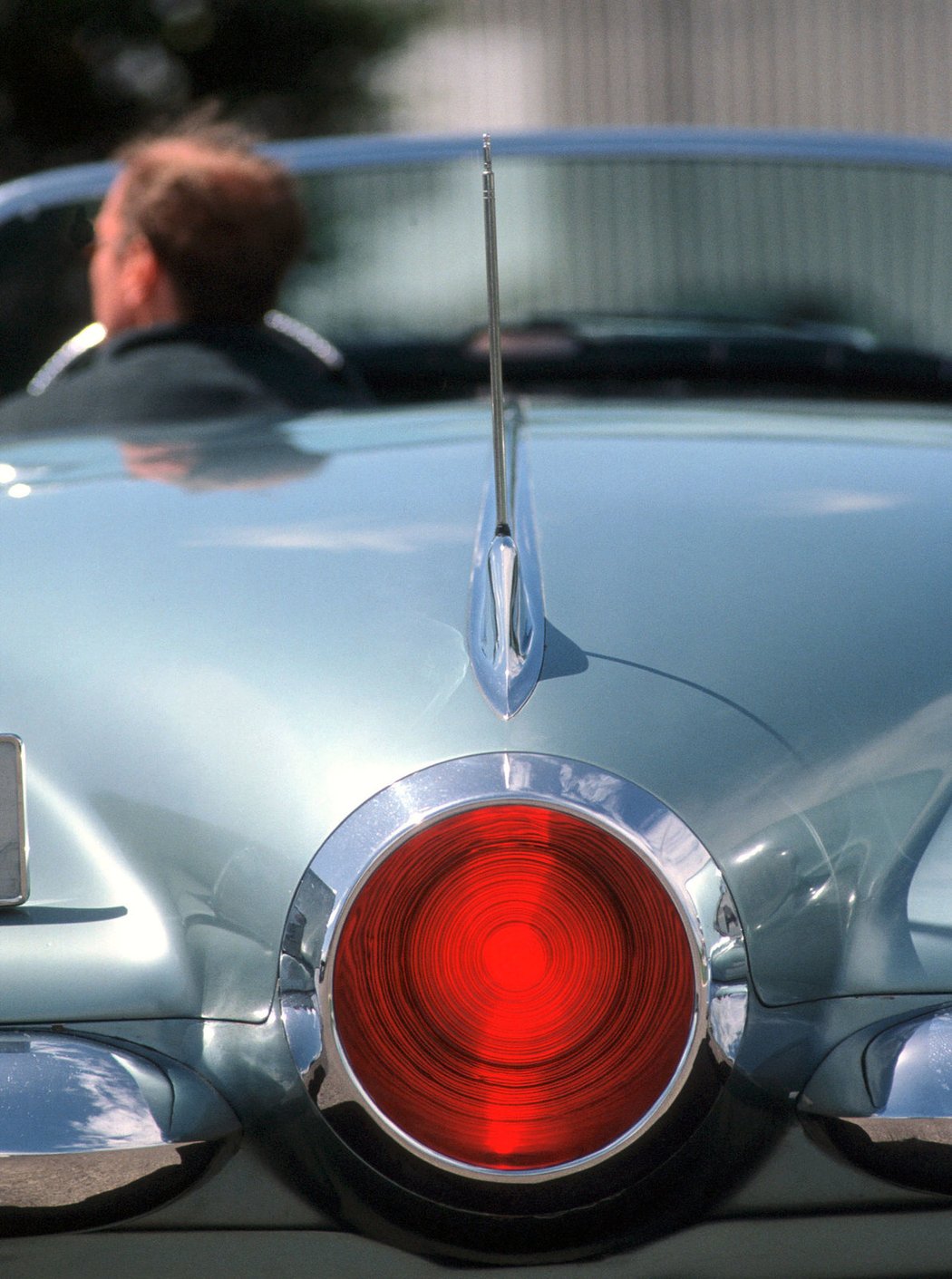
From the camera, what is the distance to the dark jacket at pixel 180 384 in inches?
89.1

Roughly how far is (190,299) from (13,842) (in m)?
1.50

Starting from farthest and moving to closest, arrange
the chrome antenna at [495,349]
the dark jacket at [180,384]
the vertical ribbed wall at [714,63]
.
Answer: the vertical ribbed wall at [714,63]
the dark jacket at [180,384]
the chrome antenna at [495,349]

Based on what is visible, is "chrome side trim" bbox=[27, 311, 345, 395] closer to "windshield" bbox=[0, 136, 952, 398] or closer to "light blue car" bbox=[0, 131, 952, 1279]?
"windshield" bbox=[0, 136, 952, 398]

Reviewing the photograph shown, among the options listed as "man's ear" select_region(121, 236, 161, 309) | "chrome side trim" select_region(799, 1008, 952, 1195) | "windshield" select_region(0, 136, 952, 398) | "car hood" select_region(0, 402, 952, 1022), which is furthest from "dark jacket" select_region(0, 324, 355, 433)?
"chrome side trim" select_region(799, 1008, 952, 1195)

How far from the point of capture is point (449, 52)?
12922 mm

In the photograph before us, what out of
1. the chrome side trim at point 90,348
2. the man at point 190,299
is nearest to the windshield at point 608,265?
the chrome side trim at point 90,348

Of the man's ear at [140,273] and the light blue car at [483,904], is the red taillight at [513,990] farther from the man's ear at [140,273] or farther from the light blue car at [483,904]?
the man's ear at [140,273]

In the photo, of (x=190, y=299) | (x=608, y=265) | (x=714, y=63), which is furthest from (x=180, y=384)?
(x=714, y=63)

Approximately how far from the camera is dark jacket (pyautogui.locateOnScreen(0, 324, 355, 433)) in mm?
2264

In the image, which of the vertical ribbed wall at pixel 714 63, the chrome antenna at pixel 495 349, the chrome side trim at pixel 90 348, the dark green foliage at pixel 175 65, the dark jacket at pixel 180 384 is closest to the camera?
the chrome antenna at pixel 495 349

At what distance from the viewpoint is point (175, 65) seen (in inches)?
318

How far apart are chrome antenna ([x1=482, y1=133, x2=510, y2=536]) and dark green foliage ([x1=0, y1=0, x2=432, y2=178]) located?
7.33 metres

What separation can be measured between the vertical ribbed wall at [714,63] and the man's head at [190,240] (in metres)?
11.1

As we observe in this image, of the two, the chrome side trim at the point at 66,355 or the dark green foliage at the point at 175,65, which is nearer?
the chrome side trim at the point at 66,355
